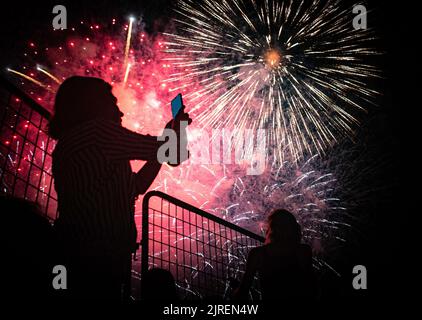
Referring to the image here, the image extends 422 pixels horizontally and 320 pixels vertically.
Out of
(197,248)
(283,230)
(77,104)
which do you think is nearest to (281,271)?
(283,230)

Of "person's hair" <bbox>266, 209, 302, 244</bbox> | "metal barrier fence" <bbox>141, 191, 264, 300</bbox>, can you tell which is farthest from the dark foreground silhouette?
"person's hair" <bbox>266, 209, 302, 244</bbox>

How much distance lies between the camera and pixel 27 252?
4.16 ft

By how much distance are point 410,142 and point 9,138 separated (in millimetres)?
21517

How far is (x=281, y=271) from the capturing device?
3150 mm

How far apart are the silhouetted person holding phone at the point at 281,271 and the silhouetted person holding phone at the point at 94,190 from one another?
65.1 inches

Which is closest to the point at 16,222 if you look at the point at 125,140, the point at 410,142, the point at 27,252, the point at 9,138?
the point at 27,252

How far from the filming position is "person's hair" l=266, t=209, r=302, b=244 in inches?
141

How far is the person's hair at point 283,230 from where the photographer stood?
3578 mm

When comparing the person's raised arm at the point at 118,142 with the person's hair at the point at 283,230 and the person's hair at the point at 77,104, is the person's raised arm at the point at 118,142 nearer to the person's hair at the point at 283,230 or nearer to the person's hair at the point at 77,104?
the person's hair at the point at 77,104

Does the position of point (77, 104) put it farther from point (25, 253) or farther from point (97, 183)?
point (25, 253)

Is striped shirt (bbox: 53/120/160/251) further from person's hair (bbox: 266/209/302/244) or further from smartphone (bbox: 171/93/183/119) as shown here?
person's hair (bbox: 266/209/302/244)

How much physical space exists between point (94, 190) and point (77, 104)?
622mm

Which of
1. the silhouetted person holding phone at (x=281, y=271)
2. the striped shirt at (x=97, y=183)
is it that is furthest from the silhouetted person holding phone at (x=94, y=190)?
the silhouetted person holding phone at (x=281, y=271)
